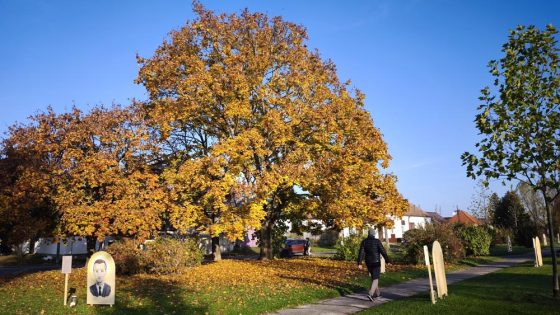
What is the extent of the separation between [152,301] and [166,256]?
7.20m

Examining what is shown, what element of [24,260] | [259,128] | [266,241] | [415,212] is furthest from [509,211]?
[24,260]

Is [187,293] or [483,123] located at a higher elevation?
[483,123]

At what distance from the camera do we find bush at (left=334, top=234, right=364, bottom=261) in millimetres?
25784

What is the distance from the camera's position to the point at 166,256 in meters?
Answer: 18.7

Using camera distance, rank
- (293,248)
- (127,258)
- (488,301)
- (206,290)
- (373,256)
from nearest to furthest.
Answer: (488,301) < (373,256) < (206,290) < (127,258) < (293,248)

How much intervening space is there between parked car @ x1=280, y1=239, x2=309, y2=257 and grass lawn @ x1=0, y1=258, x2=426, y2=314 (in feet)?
55.0

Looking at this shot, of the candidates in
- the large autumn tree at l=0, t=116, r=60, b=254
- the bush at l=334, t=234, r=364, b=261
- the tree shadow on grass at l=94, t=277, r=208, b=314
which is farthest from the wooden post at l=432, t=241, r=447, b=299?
the large autumn tree at l=0, t=116, r=60, b=254

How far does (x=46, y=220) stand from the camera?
2133 cm

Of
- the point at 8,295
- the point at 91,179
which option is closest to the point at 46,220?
the point at 91,179

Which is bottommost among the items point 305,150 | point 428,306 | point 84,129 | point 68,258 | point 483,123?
point 428,306

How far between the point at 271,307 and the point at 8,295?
8461mm

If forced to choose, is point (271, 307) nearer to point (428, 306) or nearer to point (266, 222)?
point (428, 306)

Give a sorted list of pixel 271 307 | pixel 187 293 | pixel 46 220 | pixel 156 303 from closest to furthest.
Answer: pixel 271 307 → pixel 156 303 → pixel 187 293 → pixel 46 220

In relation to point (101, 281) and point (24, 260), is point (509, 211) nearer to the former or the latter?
point (101, 281)
